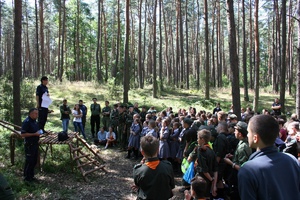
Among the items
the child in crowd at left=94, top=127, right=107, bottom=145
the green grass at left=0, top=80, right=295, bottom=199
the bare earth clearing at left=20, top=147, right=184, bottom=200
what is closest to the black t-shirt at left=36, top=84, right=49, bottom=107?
the green grass at left=0, top=80, right=295, bottom=199

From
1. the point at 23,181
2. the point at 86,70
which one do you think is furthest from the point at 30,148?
the point at 86,70

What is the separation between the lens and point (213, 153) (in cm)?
491

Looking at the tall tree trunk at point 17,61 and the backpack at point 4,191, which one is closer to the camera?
the backpack at point 4,191

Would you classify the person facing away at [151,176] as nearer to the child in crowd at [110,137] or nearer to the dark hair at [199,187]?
the dark hair at [199,187]

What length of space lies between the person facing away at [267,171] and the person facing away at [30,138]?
5.72 m

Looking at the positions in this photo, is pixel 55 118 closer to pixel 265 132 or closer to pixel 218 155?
pixel 218 155

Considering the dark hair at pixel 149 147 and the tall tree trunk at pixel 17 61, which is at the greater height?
the tall tree trunk at pixel 17 61

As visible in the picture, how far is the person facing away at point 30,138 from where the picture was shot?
6.45m

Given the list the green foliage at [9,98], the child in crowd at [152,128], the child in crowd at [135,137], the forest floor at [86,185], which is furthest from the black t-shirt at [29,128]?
the green foliage at [9,98]

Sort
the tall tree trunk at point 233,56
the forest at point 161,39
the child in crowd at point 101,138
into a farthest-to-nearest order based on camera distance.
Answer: the forest at point 161,39 → the child in crowd at point 101,138 → the tall tree trunk at point 233,56

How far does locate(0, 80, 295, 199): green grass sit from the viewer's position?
6458 millimetres

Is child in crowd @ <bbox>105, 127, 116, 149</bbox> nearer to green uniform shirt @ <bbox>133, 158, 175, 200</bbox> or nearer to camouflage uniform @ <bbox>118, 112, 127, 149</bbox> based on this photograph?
camouflage uniform @ <bbox>118, 112, 127, 149</bbox>

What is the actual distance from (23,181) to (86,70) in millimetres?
34828

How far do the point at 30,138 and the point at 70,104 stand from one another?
13.0m
